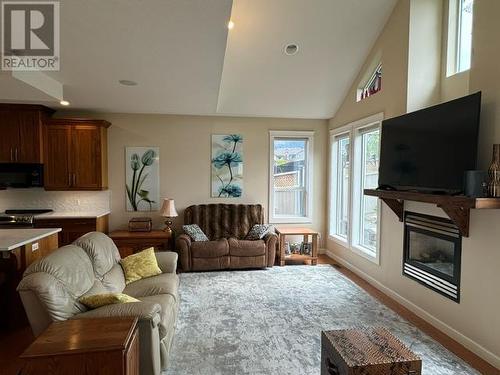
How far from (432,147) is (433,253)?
1.16 metres

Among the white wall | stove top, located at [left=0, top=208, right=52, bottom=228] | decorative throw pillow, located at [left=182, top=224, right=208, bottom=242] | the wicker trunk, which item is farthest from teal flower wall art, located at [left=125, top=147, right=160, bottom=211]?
the wicker trunk

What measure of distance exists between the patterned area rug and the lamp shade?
1.01m

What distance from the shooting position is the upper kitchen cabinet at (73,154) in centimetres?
483

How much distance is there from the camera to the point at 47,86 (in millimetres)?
3979

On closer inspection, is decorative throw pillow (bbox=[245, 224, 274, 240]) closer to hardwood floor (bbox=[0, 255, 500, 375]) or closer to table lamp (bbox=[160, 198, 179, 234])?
table lamp (bbox=[160, 198, 179, 234])

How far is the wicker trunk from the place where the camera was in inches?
66.0

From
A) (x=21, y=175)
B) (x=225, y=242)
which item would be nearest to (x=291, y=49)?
(x=225, y=242)

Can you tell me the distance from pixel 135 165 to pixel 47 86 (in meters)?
1.77

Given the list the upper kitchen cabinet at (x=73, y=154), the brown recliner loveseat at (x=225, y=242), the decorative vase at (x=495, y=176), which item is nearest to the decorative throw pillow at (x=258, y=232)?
the brown recliner loveseat at (x=225, y=242)

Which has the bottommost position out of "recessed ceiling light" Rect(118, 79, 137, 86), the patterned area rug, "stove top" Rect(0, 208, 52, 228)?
the patterned area rug

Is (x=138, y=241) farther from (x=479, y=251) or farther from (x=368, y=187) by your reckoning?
(x=479, y=251)

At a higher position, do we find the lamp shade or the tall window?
the tall window

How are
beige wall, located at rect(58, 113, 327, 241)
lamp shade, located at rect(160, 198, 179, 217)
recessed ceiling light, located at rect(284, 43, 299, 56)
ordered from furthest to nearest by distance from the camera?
beige wall, located at rect(58, 113, 327, 241)
lamp shade, located at rect(160, 198, 179, 217)
recessed ceiling light, located at rect(284, 43, 299, 56)

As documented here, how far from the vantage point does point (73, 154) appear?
4.88 meters
